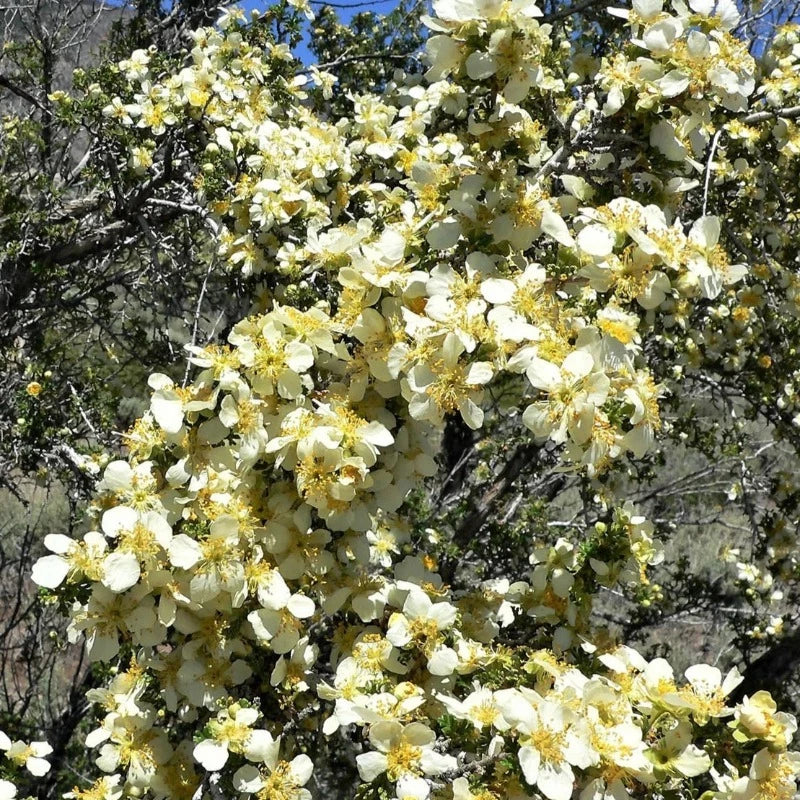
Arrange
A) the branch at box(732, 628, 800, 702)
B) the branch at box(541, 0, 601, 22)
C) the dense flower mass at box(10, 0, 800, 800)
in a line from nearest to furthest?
the dense flower mass at box(10, 0, 800, 800) → the branch at box(541, 0, 601, 22) → the branch at box(732, 628, 800, 702)

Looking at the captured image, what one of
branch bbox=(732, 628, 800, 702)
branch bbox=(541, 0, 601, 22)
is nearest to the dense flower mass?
branch bbox=(541, 0, 601, 22)

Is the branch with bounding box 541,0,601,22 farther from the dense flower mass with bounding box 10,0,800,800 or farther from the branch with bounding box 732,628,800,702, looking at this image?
the branch with bounding box 732,628,800,702

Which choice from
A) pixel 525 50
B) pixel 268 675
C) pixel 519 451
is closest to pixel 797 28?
pixel 525 50

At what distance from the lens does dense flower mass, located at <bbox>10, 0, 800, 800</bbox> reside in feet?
4.21

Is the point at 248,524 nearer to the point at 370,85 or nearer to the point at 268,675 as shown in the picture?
the point at 268,675

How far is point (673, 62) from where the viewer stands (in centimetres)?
144

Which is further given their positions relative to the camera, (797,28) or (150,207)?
(150,207)

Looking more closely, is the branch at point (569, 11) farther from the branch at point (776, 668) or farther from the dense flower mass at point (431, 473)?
the branch at point (776, 668)

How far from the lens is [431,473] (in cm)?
161

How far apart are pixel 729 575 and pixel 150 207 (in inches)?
185

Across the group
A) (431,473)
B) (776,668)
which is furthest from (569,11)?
(776,668)

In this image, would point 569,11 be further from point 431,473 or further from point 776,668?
point 776,668

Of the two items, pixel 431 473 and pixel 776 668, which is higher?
pixel 431 473

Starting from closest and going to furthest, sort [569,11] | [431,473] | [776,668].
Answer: [431,473] → [569,11] → [776,668]
